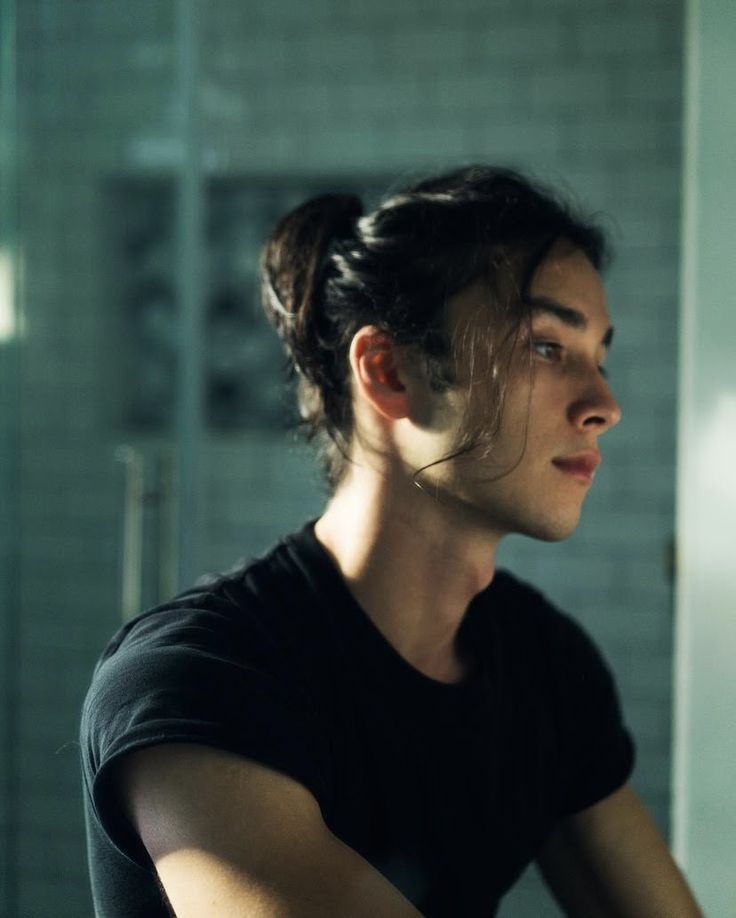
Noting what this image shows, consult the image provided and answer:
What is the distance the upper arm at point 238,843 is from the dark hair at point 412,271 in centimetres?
40

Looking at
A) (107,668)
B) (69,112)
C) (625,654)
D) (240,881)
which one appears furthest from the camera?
(625,654)

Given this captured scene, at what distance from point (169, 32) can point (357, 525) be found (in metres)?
1.13

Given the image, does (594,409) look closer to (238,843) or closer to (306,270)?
(306,270)

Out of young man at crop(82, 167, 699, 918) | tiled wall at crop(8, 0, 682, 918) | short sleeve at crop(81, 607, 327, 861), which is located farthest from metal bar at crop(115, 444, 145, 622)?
tiled wall at crop(8, 0, 682, 918)

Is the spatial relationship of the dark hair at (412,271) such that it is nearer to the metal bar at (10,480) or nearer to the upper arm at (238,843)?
the upper arm at (238,843)

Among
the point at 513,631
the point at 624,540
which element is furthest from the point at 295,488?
the point at 513,631

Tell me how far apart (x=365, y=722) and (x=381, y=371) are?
0.35m

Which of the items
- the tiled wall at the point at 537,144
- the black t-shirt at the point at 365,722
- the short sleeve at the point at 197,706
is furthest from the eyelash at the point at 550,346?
the tiled wall at the point at 537,144

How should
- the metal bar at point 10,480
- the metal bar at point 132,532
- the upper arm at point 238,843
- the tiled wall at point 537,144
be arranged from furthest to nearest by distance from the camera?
the tiled wall at point 537,144 → the metal bar at point 132,532 → the metal bar at point 10,480 → the upper arm at point 238,843

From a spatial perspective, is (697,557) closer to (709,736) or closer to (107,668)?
(709,736)

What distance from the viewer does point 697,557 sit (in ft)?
4.00

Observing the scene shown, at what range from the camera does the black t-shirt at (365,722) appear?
0.86 metres

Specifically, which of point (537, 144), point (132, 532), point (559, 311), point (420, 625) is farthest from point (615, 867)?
point (537, 144)

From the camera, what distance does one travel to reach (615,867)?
1137mm
